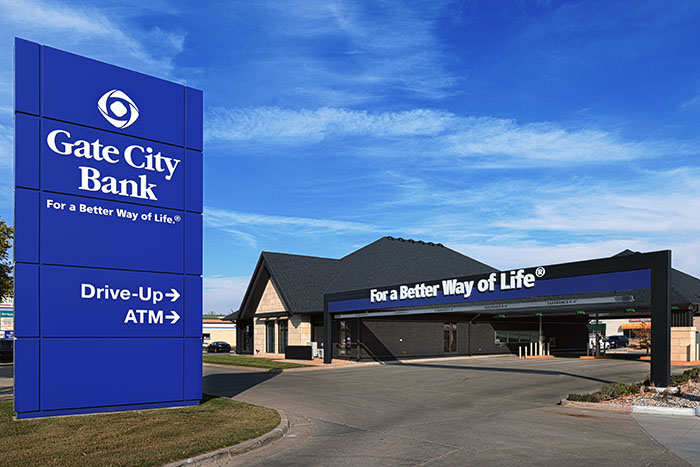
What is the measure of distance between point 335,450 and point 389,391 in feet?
34.3

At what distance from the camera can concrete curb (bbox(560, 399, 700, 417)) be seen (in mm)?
14953

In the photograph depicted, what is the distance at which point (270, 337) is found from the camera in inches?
1895

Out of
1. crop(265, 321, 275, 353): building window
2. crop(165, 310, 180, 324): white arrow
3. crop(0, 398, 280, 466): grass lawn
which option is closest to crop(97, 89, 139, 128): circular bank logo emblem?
crop(165, 310, 180, 324): white arrow

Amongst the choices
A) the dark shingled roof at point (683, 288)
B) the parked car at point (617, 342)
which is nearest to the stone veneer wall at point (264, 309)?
the dark shingled roof at point (683, 288)

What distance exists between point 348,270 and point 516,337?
14637 millimetres

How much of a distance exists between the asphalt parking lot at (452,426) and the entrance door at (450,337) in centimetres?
1880

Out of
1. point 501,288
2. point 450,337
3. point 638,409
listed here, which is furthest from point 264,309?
point 638,409

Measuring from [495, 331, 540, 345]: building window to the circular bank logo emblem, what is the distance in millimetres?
37460

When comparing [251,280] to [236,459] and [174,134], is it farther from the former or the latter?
[236,459]

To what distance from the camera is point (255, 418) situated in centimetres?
1398

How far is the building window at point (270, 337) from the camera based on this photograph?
47.7 m

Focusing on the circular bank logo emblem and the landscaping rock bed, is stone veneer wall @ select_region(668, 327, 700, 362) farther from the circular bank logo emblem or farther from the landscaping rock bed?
the circular bank logo emblem

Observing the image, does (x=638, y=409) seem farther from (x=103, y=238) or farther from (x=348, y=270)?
(x=348, y=270)

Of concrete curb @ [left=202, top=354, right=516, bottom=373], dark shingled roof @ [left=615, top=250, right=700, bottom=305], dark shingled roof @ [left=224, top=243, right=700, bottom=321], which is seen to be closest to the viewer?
concrete curb @ [left=202, top=354, right=516, bottom=373]
